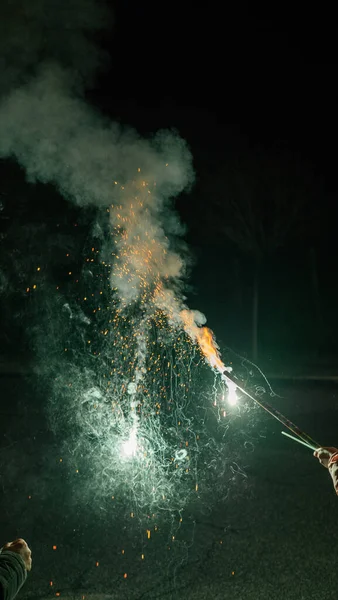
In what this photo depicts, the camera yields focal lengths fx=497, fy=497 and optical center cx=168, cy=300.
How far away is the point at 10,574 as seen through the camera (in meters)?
2.08

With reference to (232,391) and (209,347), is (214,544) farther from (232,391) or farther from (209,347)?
(209,347)

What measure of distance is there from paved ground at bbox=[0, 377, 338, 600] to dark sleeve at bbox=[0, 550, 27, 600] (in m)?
1.64

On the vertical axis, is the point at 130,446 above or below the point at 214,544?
above

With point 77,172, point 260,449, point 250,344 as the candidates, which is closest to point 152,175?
point 77,172

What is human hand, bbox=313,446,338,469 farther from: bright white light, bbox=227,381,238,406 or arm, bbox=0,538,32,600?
arm, bbox=0,538,32,600

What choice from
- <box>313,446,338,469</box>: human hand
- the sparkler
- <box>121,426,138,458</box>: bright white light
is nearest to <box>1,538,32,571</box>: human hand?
<box>313,446,338,469</box>: human hand

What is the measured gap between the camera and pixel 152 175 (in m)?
5.23

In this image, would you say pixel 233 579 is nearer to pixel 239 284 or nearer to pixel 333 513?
pixel 333 513

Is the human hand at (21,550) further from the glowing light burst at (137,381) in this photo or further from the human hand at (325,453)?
the glowing light burst at (137,381)

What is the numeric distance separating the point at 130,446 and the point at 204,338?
1348 millimetres

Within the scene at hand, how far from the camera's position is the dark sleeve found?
6.40ft

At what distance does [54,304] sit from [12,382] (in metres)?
2.56

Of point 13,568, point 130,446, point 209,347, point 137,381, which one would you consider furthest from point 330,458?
point 137,381

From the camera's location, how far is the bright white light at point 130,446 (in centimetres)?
503
